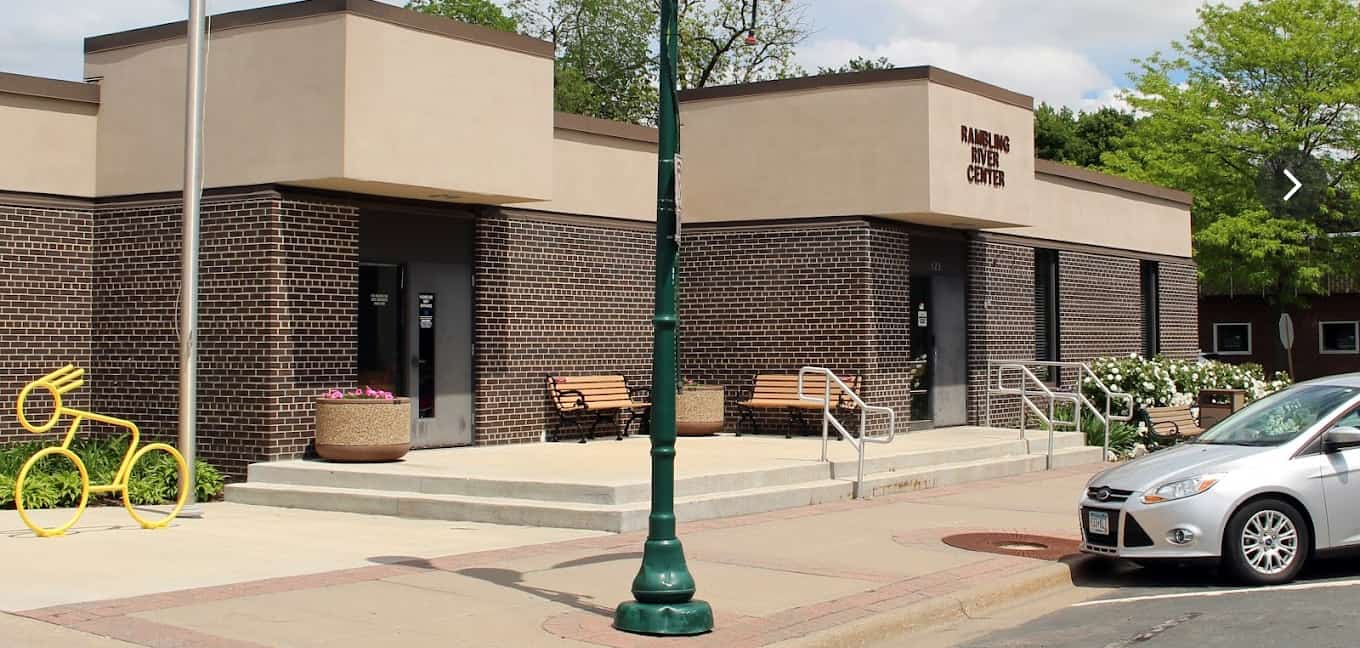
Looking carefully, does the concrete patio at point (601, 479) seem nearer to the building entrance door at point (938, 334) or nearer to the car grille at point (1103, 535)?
the building entrance door at point (938, 334)

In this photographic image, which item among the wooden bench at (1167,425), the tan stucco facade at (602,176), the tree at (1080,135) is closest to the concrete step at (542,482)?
the tan stucco facade at (602,176)

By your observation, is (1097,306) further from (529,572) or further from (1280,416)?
(529,572)

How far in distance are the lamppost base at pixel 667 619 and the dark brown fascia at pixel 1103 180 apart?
17974 mm

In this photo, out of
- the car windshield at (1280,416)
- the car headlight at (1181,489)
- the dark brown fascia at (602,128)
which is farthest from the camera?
the dark brown fascia at (602,128)

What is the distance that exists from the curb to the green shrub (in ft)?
27.1

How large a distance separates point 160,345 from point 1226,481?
12017 mm

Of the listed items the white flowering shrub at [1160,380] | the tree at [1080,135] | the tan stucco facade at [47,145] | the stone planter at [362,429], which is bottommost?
the stone planter at [362,429]

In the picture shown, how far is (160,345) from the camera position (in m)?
16.8

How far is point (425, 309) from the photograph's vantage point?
17891 millimetres

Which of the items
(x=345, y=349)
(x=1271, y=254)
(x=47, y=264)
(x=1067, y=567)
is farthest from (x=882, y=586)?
(x=1271, y=254)

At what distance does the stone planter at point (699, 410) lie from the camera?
2000 cm

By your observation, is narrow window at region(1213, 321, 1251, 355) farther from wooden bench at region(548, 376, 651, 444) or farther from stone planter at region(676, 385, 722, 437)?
wooden bench at region(548, 376, 651, 444)

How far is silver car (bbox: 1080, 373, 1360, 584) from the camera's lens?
33.6ft

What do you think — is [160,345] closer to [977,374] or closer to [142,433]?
[142,433]
